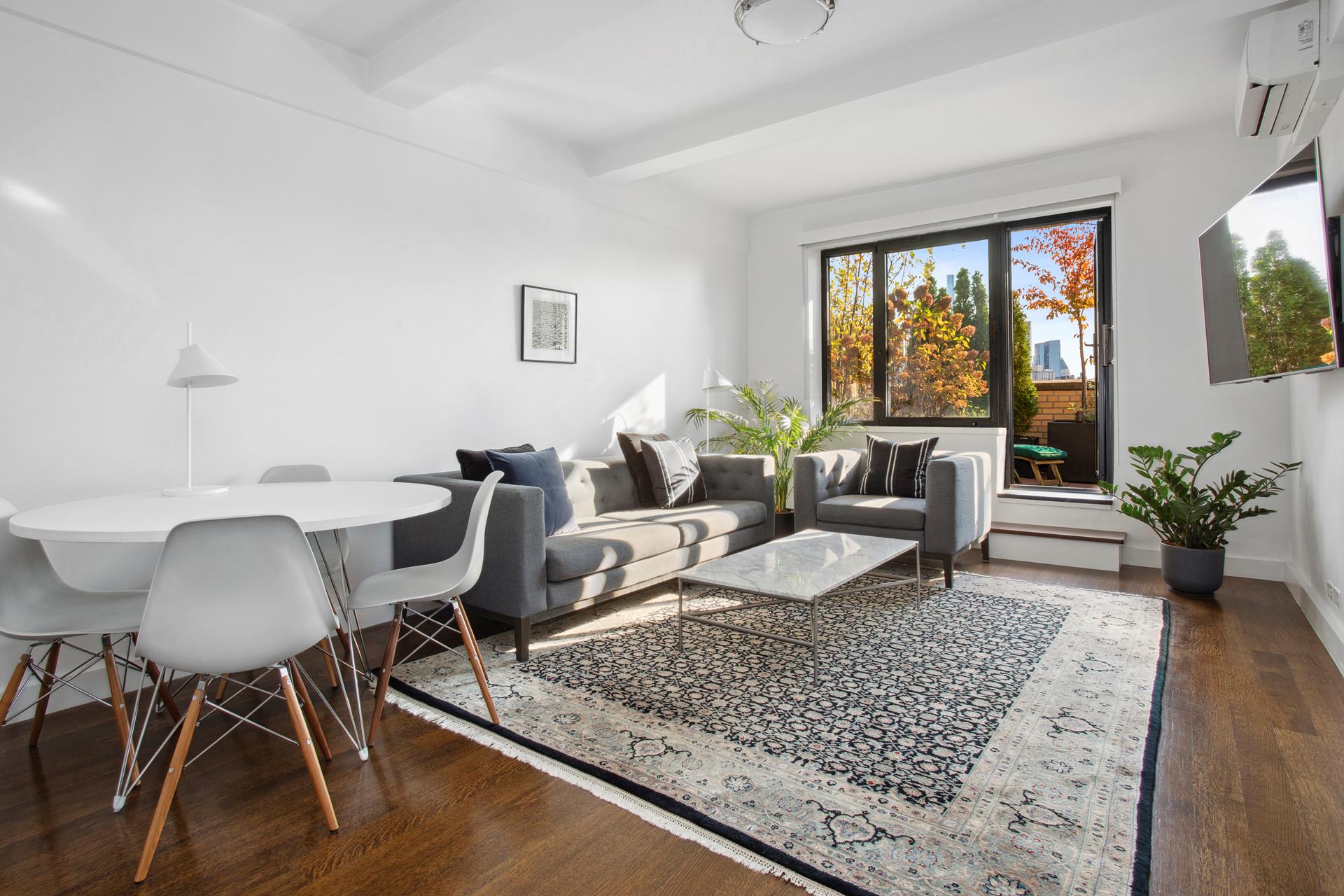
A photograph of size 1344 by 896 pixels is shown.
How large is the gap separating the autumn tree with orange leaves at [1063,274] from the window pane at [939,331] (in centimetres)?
35

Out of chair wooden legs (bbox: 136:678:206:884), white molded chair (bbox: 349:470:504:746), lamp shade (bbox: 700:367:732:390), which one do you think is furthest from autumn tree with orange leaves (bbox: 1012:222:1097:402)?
chair wooden legs (bbox: 136:678:206:884)

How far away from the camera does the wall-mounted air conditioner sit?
3.02 metres

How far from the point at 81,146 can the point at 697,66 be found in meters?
2.69

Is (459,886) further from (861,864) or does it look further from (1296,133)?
(1296,133)

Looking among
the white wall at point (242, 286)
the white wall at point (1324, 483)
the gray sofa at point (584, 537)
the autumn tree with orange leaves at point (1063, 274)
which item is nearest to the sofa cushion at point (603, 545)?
the gray sofa at point (584, 537)

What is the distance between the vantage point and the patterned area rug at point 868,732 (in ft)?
5.69

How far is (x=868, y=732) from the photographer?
237 centimetres

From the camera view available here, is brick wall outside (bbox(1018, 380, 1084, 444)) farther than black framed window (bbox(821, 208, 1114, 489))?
Yes

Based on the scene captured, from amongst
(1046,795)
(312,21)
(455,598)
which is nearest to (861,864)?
(1046,795)

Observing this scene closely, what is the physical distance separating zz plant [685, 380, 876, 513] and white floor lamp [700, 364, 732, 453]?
44 mm

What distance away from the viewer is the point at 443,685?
9.16 ft

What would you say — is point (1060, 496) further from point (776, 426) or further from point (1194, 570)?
point (776, 426)

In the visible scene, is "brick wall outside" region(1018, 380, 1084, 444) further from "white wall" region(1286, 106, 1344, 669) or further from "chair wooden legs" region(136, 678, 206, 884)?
"chair wooden legs" region(136, 678, 206, 884)

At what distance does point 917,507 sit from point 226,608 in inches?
146
